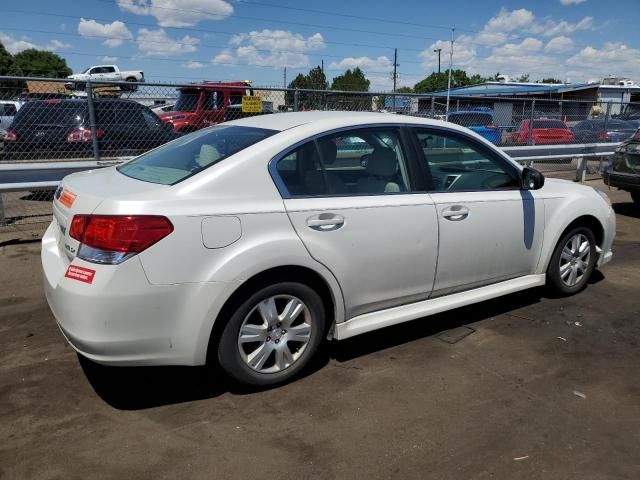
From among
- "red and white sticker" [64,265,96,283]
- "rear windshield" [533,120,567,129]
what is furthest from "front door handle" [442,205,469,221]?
"rear windshield" [533,120,567,129]

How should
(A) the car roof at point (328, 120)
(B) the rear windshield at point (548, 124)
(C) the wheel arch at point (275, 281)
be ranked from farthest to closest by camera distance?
(B) the rear windshield at point (548, 124) → (A) the car roof at point (328, 120) → (C) the wheel arch at point (275, 281)

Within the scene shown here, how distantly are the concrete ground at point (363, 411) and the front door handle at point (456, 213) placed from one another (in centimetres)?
92

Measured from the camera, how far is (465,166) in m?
4.28

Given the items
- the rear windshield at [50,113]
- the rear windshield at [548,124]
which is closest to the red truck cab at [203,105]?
the rear windshield at [50,113]

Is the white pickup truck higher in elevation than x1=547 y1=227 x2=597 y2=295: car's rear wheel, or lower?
higher

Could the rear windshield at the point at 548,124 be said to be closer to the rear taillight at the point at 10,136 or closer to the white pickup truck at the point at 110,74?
the rear taillight at the point at 10,136

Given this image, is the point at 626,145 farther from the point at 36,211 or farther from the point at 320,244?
the point at 36,211

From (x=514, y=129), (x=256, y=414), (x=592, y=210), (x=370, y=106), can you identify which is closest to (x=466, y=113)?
(x=514, y=129)

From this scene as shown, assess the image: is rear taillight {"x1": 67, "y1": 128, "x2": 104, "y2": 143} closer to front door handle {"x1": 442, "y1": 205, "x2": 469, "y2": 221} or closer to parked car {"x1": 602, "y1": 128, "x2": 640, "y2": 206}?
front door handle {"x1": 442, "y1": 205, "x2": 469, "y2": 221}

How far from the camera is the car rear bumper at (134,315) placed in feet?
8.59

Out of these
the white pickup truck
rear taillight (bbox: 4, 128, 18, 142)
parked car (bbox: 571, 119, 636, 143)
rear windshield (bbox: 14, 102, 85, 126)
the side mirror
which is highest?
the white pickup truck

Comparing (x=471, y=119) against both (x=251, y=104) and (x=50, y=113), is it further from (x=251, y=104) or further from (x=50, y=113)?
(x=50, y=113)

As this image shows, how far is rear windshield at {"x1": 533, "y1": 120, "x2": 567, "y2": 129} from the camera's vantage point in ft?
37.4

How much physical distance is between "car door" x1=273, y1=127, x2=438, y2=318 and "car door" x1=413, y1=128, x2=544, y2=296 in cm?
17
